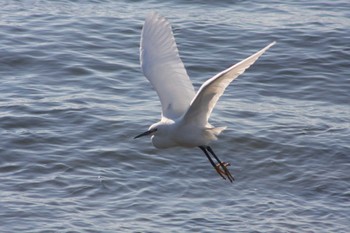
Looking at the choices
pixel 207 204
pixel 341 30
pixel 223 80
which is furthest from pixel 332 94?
pixel 223 80

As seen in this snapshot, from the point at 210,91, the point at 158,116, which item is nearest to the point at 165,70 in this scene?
the point at 210,91

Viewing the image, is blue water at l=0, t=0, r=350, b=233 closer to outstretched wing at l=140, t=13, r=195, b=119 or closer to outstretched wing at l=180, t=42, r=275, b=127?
outstretched wing at l=140, t=13, r=195, b=119

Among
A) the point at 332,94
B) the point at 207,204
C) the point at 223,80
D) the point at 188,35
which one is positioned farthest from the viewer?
the point at 188,35

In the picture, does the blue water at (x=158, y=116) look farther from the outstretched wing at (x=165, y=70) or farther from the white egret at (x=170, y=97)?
the outstretched wing at (x=165, y=70)

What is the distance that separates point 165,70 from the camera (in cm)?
806

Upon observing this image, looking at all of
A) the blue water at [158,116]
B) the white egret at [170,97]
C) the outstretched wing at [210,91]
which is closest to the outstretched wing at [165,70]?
the white egret at [170,97]

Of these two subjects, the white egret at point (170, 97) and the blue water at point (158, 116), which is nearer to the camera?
the white egret at point (170, 97)

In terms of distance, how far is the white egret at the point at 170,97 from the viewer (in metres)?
7.57

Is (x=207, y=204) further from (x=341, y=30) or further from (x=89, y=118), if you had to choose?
(x=341, y=30)

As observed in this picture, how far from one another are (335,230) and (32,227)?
268 cm

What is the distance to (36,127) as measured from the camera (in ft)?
34.2

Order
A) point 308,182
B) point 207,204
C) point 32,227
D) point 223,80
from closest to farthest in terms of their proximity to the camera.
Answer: point 223,80 < point 32,227 < point 207,204 < point 308,182

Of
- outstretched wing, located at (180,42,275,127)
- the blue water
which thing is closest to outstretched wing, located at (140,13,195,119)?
outstretched wing, located at (180,42,275,127)

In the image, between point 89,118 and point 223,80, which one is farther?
point 89,118
